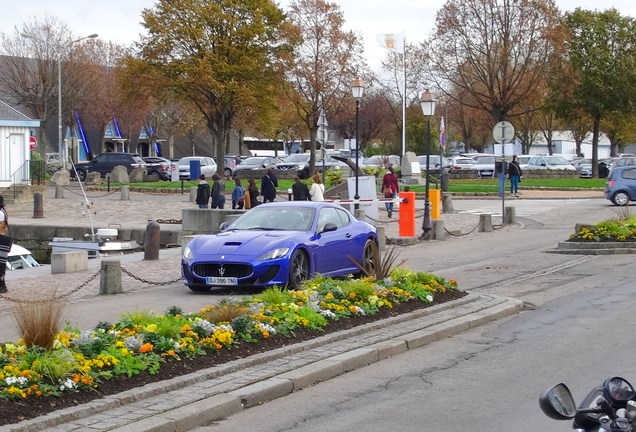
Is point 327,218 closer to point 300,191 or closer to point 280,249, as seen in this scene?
point 280,249

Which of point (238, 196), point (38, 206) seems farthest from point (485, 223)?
point (38, 206)

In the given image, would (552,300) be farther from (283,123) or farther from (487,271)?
(283,123)

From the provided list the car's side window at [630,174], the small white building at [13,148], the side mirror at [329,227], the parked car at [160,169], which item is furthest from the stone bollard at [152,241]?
the parked car at [160,169]

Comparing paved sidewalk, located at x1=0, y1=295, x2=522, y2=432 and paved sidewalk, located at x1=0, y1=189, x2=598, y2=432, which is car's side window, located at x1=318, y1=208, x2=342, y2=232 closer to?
paved sidewalk, located at x1=0, y1=189, x2=598, y2=432

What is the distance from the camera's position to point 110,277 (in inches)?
660

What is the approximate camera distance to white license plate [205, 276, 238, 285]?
1530cm

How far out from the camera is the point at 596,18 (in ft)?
209

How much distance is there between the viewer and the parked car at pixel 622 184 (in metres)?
36.6

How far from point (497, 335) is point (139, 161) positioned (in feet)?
170

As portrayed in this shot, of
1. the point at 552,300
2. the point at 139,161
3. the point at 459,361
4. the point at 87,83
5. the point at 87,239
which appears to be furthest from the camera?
the point at 87,83

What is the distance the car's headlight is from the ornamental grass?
1.73 metres

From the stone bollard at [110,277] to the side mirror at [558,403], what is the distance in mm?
13486

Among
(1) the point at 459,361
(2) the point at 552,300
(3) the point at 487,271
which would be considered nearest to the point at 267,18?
(3) the point at 487,271

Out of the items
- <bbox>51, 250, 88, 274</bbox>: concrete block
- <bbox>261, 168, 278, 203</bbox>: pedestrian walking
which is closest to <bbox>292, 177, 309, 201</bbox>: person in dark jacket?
<bbox>261, 168, 278, 203</bbox>: pedestrian walking
